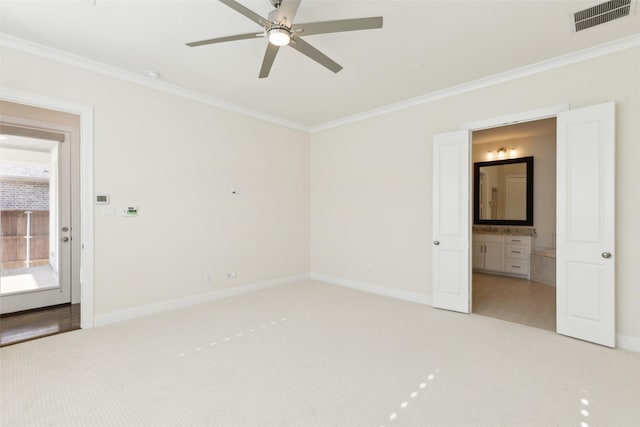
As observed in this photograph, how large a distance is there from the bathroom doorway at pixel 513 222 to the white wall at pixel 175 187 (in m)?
3.52

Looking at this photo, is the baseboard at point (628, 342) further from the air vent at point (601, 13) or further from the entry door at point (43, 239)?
the entry door at point (43, 239)

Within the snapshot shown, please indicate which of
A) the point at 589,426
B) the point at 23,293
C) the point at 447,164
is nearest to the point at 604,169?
the point at 447,164

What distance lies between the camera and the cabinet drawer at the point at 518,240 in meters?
5.89

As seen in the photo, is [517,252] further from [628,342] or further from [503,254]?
[628,342]

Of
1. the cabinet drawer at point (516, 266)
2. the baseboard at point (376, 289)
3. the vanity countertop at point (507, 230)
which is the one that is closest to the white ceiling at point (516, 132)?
the vanity countertop at point (507, 230)

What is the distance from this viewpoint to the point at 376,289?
4922 mm

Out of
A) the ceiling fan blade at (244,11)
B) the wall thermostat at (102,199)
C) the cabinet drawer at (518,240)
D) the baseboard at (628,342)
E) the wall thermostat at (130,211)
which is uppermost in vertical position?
the ceiling fan blade at (244,11)

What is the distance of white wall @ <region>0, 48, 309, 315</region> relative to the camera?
3488 mm

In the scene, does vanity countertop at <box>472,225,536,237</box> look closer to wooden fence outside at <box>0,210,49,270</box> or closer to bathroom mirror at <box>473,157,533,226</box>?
bathroom mirror at <box>473,157,533,226</box>

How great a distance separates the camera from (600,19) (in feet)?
8.48

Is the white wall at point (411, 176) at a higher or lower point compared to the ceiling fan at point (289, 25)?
lower

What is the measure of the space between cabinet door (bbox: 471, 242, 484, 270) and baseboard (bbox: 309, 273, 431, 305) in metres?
2.87

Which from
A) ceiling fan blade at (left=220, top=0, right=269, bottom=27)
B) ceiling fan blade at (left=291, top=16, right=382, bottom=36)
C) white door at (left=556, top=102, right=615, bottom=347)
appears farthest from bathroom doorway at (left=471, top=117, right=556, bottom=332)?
ceiling fan blade at (left=220, top=0, right=269, bottom=27)

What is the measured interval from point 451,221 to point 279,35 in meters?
3.01
